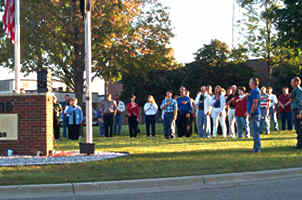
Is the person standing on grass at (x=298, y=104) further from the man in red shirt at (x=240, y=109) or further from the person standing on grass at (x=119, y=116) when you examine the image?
the person standing on grass at (x=119, y=116)

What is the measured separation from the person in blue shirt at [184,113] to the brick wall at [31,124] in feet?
22.5

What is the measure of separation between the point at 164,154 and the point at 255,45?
3238 centimetres

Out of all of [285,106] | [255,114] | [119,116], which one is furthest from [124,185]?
[119,116]

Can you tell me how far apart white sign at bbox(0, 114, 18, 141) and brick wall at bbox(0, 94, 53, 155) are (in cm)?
9

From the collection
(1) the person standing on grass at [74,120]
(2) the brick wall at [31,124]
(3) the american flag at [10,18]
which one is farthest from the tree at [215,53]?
(2) the brick wall at [31,124]

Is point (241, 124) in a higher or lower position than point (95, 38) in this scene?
lower

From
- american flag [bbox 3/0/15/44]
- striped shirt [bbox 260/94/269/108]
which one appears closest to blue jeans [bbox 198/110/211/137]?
striped shirt [bbox 260/94/269/108]

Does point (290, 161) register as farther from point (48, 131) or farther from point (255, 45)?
point (255, 45)

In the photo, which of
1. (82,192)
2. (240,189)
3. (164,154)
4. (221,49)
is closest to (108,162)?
(164,154)

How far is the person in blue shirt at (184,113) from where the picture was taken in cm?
1675

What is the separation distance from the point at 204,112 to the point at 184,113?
129 cm

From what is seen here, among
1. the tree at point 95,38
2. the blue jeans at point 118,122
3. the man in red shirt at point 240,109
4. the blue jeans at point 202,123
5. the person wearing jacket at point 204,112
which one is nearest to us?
the man in red shirt at point 240,109

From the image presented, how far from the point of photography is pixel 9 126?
11078mm

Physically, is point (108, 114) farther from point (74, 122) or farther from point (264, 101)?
point (264, 101)
